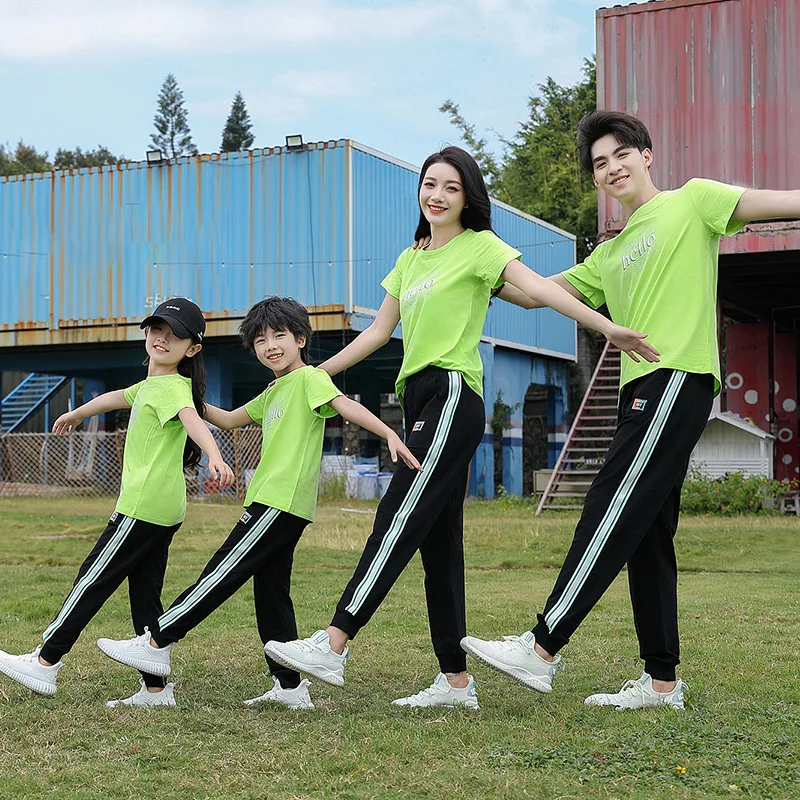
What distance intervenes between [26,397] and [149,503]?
2999cm

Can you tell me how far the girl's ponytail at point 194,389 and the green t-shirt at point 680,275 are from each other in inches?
69.3

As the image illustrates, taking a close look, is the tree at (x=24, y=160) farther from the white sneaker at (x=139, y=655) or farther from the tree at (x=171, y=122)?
the white sneaker at (x=139, y=655)

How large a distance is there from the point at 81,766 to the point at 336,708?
1.12m

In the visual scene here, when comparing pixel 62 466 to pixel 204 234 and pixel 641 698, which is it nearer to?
pixel 204 234

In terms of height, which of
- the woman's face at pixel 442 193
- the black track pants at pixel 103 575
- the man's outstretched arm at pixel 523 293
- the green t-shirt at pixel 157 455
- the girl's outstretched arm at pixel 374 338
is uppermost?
the woman's face at pixel 442 193

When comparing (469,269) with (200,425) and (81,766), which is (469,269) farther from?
(81,766)

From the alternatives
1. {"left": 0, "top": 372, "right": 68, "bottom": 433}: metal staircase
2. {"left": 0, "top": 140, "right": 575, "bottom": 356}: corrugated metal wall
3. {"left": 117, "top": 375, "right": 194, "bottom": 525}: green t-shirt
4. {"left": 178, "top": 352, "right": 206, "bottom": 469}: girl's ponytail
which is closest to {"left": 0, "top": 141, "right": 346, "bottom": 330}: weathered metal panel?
{"left": 0, "top": 140, "right": 575, "bottom": 356}: corrugated metal wall

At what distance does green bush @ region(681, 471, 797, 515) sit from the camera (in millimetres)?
15633

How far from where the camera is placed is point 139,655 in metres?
4.38

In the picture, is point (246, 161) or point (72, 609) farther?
point (246, 161)

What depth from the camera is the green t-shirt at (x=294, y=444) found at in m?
4.50

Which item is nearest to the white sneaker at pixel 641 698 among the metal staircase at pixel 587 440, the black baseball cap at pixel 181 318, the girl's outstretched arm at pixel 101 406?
the black baseball cap at pixel 181 318

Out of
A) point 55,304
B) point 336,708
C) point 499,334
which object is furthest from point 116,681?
point 499,334

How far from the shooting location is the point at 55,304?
23.4 metres
